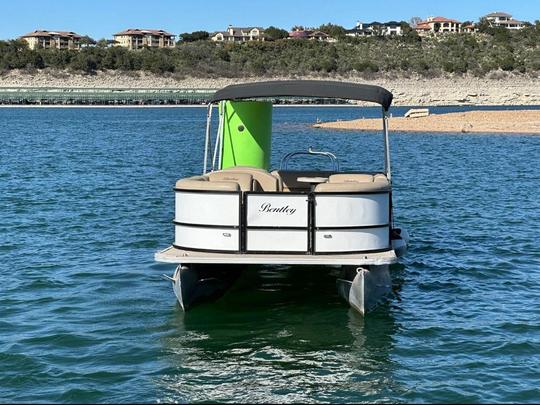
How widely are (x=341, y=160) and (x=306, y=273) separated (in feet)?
84.1

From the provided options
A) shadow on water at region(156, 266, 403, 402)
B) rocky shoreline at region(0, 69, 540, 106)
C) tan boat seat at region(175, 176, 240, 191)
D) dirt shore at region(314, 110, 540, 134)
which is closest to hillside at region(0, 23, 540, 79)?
rocky shoreline at region(0, 69, 540, 106)

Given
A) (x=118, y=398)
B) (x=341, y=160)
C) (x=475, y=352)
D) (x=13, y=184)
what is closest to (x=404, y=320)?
(x=475, y=352)

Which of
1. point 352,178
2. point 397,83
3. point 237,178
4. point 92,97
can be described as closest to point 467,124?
point 352,178

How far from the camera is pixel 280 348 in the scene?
35.8 feet

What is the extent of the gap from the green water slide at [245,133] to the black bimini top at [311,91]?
9.04 ft

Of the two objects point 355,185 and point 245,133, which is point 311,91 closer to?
point 355,185

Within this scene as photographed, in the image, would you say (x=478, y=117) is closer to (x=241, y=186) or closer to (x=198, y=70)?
(x=241, y=186)

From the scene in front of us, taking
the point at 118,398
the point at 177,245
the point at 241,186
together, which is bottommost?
the point at 118,398

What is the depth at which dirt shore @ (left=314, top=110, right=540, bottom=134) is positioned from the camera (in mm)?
59781

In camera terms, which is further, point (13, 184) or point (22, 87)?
point (22, 87)

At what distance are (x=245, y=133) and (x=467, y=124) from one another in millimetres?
47066

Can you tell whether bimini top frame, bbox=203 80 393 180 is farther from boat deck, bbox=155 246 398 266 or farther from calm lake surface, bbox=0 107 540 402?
calm lake surface, bbox=0 107 540 402

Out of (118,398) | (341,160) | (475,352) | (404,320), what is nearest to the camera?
(118,398)

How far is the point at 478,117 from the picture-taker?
66.9 m
